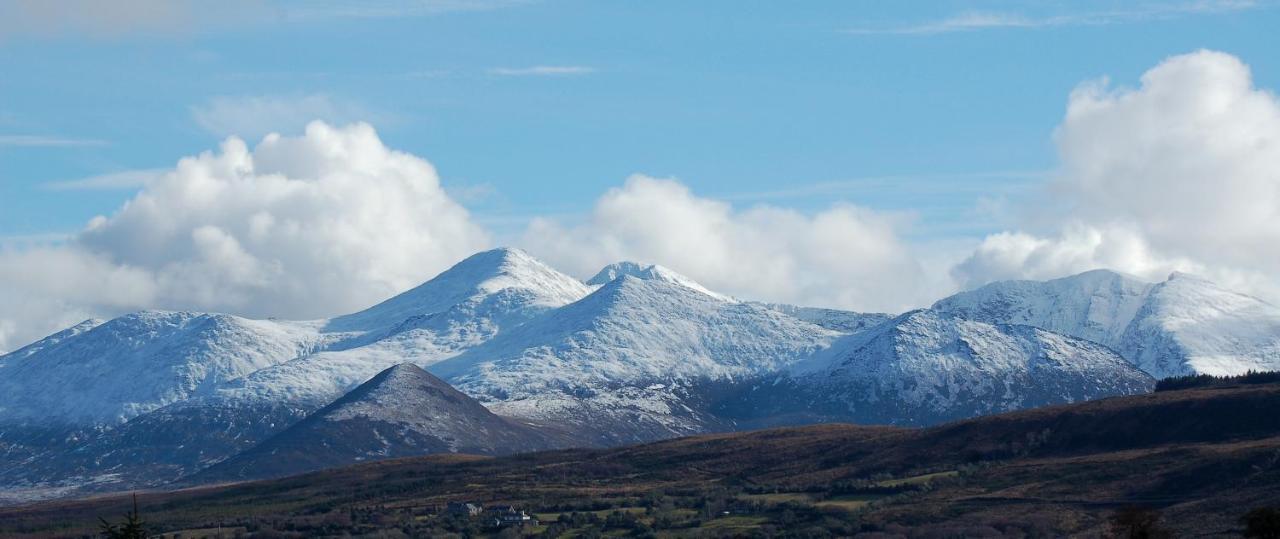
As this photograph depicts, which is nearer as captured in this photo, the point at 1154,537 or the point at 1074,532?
the point at 1154,537

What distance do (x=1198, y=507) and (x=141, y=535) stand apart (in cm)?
11716

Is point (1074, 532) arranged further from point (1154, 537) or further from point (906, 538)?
point (1154, 537)

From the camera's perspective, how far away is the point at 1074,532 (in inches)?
7623

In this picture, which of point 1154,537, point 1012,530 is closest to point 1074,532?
point 1012,530

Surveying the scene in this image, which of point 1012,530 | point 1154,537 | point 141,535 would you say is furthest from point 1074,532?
point 141,535

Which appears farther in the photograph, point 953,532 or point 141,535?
point 953,532

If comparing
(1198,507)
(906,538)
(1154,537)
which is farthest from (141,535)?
(1198,507)

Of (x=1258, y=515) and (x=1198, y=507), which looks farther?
(x=1198, y=507)

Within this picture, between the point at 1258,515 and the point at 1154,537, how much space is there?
658cm

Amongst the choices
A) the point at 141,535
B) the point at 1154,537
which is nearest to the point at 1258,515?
the point at 1154,537

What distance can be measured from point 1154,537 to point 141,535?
218ft

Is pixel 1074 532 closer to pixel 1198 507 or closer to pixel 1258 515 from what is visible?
pixel 1198 507

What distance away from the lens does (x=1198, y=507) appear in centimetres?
19788

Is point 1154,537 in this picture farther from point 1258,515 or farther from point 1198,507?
point 1198,507
